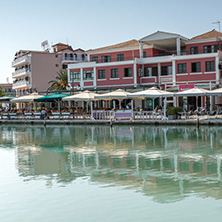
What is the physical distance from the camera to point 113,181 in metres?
12.6

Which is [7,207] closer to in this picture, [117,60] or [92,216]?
[92,216]

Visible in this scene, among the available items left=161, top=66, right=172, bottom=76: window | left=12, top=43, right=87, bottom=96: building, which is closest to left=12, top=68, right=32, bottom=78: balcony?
left=12, top=43, right=87, bottom=96: building

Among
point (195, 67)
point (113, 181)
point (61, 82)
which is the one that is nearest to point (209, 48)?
point (195, 67)

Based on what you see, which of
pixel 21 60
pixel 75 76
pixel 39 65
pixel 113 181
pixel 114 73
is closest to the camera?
pixel 113 181

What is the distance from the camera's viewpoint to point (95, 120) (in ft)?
114

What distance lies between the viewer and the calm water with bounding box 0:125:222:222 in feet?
31.0

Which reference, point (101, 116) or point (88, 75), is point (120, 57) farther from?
point (101, 116)

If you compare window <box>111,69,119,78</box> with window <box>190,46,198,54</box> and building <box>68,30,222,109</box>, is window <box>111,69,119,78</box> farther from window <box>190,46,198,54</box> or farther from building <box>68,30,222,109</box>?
window <box>190,46,198,54</box>

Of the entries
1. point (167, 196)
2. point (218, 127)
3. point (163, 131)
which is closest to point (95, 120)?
point (163, 131)

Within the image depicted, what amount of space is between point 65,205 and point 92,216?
4.04ft

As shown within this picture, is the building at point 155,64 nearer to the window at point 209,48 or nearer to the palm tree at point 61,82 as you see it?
the window at point 209,48

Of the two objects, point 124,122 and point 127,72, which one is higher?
point 127,72

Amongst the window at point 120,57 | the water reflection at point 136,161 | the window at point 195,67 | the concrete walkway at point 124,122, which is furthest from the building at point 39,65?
the water reflection at point 136,161

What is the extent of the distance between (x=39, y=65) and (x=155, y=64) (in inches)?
1258
